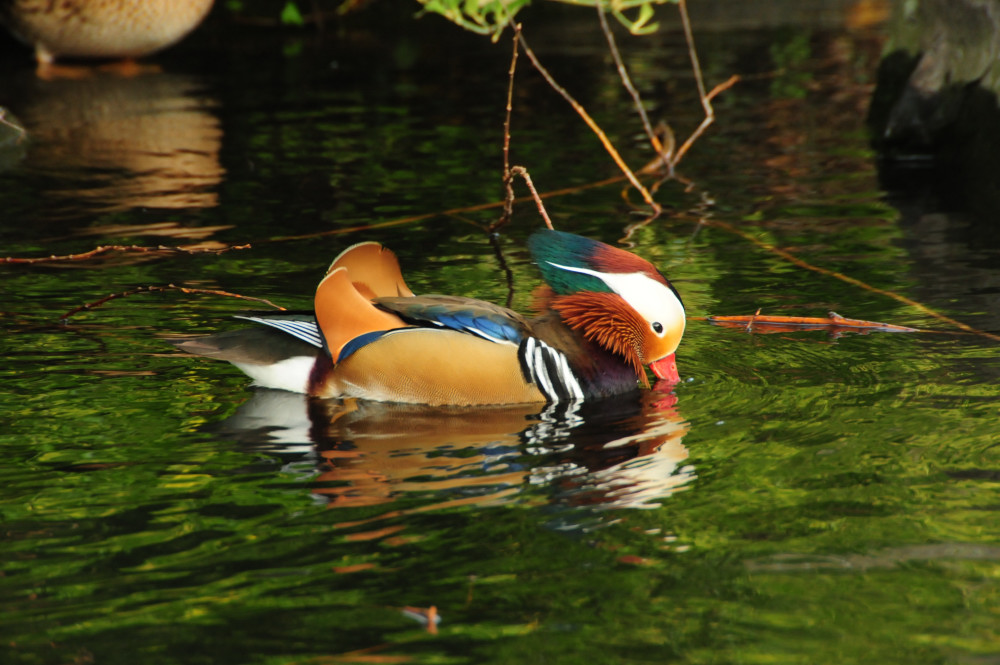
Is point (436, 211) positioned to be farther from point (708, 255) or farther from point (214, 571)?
point (214, 571)

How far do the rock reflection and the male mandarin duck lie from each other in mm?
4158

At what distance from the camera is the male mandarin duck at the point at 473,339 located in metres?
5.27

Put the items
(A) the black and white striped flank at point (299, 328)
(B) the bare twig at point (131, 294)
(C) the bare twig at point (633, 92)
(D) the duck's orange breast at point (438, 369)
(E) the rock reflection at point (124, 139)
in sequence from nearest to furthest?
(D) the duck's orange breast at point (438, 369) → (A) the black and white striped flank at point (299, 328) → (B) the bare twig at point (131, 294) → (C) the bare twig at point (633, 92) → (E) the rock reflection at point (124, 139)

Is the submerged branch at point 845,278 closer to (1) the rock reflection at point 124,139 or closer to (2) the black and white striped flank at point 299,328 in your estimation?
(2) the black and white striped flank at point 299,328

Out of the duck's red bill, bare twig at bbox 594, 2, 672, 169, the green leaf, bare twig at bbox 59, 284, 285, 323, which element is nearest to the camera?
the duck's red bill

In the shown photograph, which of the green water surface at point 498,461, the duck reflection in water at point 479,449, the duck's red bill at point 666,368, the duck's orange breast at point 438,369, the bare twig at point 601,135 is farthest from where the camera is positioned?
the bare twig at point 601,135

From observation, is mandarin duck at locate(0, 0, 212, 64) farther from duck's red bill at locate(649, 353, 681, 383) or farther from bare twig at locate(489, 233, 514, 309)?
duck's red bill at locate(649, 353, 681, 383)

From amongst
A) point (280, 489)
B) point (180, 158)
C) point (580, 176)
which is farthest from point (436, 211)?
point (280, 489)

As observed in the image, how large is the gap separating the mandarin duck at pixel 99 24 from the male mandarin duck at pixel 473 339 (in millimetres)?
10819

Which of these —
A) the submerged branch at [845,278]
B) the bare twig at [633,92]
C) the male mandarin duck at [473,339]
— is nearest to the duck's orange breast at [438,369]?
the male mandarin duck at [473,339]

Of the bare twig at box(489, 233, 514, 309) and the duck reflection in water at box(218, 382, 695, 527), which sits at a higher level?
the bare twig at box(489, 233, 514, 309)

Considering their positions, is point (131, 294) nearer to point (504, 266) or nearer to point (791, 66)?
point (504, 266)

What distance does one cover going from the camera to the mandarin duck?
15203 mm

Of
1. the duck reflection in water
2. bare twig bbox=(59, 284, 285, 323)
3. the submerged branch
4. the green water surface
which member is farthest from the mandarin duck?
the duck reflection in water
